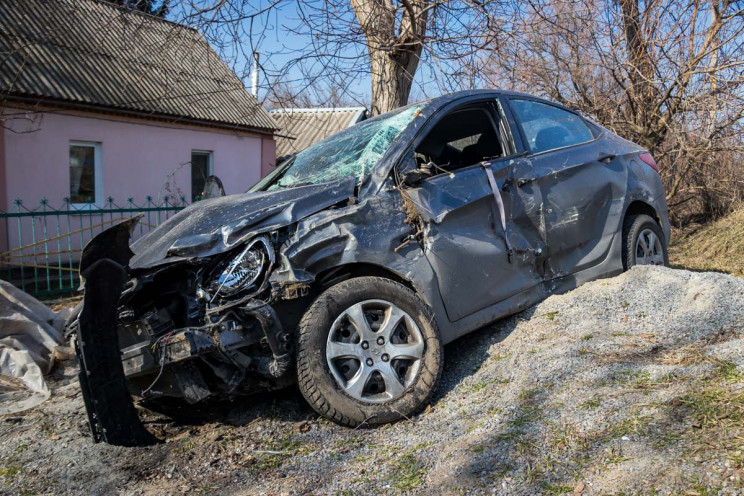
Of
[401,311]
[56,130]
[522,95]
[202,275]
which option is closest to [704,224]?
[522,95]

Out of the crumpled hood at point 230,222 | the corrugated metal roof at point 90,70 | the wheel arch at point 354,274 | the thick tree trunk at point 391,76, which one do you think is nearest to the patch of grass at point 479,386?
the wheel arch at point 354,274

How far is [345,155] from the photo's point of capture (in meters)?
4.32

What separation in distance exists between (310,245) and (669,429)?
2.00 meters

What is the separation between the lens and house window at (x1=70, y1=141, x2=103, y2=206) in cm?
1309

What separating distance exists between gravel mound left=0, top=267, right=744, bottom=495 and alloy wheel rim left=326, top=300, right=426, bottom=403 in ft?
0.78

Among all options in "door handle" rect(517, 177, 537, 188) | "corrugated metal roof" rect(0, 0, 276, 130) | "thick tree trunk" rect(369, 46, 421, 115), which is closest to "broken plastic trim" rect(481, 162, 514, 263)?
"door handle" rect(517, 177, 537, 188)

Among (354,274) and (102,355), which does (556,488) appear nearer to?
(354,274)

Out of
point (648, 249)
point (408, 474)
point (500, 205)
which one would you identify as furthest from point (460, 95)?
point (408, 474)

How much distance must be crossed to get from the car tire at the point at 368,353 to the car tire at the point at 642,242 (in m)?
2.33

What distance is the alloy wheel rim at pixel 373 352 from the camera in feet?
10.9

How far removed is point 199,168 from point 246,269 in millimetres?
13613

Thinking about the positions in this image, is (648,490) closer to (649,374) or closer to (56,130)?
(649,374)

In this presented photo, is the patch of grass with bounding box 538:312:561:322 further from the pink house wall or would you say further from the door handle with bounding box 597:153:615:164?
the pink house wall

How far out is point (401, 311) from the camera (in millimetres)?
3500
